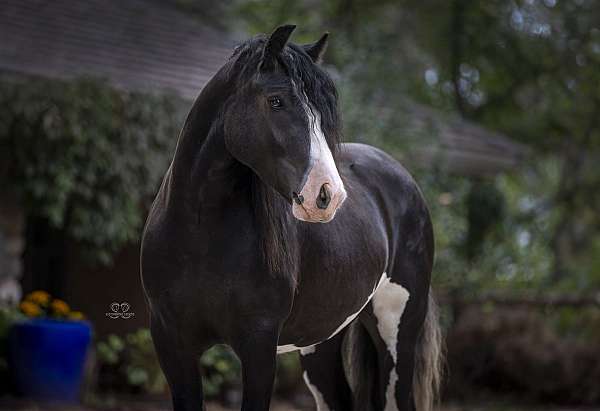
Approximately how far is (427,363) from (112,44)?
604cm

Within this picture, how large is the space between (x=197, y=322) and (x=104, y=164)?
4387 millimetres

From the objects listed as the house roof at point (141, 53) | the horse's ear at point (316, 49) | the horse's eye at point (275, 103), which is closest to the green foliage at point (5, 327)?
the house roof at point (141, 53)

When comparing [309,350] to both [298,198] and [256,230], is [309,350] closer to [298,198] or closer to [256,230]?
[256,230]

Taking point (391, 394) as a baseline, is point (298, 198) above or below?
above

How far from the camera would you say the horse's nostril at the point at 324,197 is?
7.05 ft

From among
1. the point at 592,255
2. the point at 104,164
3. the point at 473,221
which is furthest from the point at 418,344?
the point at 592,255

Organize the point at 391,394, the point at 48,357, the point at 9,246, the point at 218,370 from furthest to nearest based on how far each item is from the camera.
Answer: the point at 218,370 → the point at 9,246 → the point at 48,357 → the point at 391,394

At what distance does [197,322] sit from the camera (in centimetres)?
245

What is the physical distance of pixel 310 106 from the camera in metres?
2.27

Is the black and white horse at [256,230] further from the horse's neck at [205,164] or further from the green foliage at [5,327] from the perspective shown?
the green foliage at [5,327]

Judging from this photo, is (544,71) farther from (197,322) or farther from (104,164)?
(197,322)

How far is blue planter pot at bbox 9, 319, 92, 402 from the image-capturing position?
20.0ft

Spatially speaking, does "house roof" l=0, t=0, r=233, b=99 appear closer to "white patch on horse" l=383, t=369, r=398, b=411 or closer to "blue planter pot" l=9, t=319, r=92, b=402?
"blue planter pot" l=9, t=319, r=92, b=402

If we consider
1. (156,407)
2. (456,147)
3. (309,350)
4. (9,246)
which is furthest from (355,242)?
(456,147)
